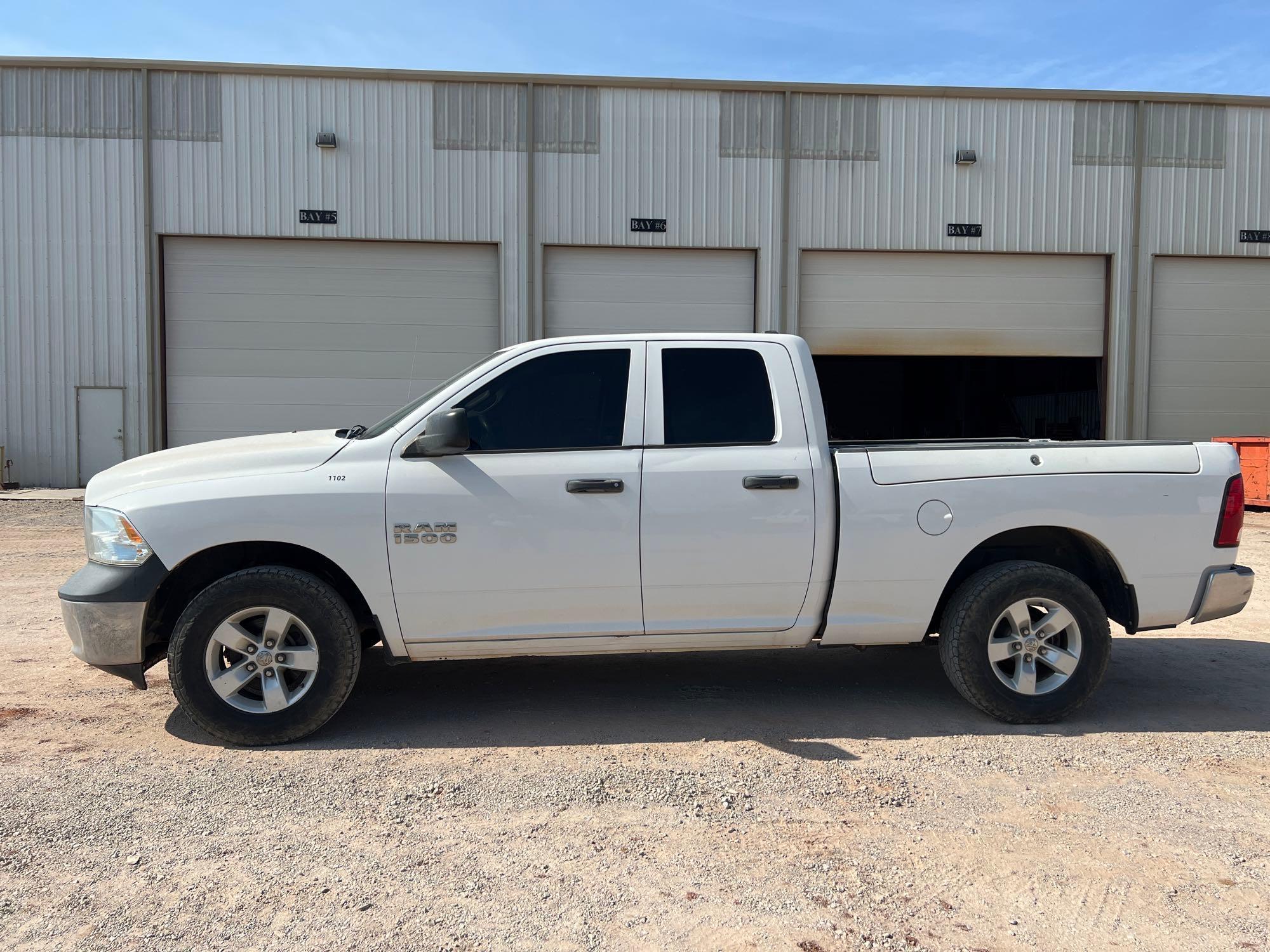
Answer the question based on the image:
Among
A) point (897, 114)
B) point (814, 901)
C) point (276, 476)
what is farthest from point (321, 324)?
point (814, 901)

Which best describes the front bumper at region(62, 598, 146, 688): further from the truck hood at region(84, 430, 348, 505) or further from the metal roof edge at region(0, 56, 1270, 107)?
the metal roof edge at region(0, 56, 1270, 107)

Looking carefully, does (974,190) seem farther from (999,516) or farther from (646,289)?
(999,516)

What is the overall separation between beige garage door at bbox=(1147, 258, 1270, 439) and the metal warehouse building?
8 centimetres

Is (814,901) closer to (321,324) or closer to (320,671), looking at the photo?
(320,671)

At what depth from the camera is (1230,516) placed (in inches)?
184

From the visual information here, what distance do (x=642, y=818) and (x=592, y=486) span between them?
151 cm

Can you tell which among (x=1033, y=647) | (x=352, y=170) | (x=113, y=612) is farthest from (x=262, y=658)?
(x=352, y=170)

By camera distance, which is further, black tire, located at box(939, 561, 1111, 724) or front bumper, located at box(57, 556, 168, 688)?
black tire, located at box(939, 561, 1111, 724)

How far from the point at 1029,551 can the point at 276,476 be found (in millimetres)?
3823

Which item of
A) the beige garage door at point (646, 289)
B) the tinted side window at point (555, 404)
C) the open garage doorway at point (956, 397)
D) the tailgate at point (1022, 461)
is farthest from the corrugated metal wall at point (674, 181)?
the tinted side window at point (555, 404)

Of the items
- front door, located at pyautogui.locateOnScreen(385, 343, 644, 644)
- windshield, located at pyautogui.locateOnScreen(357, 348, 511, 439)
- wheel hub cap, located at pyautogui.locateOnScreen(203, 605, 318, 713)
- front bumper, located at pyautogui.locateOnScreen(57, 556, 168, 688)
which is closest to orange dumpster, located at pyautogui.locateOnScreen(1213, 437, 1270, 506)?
front door, located at pyautogui.locateOnScreen(385, 343, 644, 644)

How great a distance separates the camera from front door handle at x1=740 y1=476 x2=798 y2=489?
443cm

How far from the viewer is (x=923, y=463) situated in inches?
180

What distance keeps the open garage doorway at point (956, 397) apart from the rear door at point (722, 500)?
2373 cm
